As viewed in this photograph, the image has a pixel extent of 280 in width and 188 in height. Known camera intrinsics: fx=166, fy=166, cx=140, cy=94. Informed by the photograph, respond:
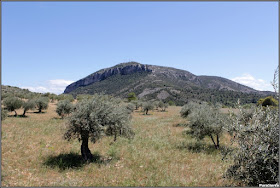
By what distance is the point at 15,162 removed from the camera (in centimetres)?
1262

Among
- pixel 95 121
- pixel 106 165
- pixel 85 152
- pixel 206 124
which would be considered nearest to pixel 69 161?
pixel 85 152

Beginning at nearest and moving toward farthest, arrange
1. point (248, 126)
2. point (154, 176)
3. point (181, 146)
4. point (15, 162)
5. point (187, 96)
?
point (248, 126), point (154, 176), point (15, 162), point (181, 146), point (187, 96)

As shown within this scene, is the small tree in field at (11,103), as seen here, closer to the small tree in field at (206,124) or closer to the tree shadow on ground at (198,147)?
the tree shadow on ground at (198,147)

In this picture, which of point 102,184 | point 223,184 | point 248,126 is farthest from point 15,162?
point 248,126

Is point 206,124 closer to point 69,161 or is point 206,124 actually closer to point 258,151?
point 258,151

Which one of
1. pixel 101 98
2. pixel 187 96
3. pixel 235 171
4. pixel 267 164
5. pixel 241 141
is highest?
pixel 187 96

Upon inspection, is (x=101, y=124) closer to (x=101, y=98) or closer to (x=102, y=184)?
(x=101, y=98)

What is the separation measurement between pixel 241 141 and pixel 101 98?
10.6 metres

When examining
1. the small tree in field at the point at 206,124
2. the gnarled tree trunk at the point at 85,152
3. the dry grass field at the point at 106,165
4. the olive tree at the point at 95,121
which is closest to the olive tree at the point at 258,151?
the dry grass field at the point at 106,165

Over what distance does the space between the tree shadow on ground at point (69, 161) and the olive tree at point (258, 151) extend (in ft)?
33.2

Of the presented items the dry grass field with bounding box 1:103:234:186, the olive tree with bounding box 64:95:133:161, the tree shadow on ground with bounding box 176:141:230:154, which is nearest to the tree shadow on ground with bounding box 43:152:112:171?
the dry grass field with bounding box 1:103:234:186

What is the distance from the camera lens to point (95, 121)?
12617 mm

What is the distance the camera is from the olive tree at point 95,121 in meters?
12.7

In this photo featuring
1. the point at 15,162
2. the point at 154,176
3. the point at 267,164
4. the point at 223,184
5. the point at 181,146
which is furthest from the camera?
the point at 181,146
